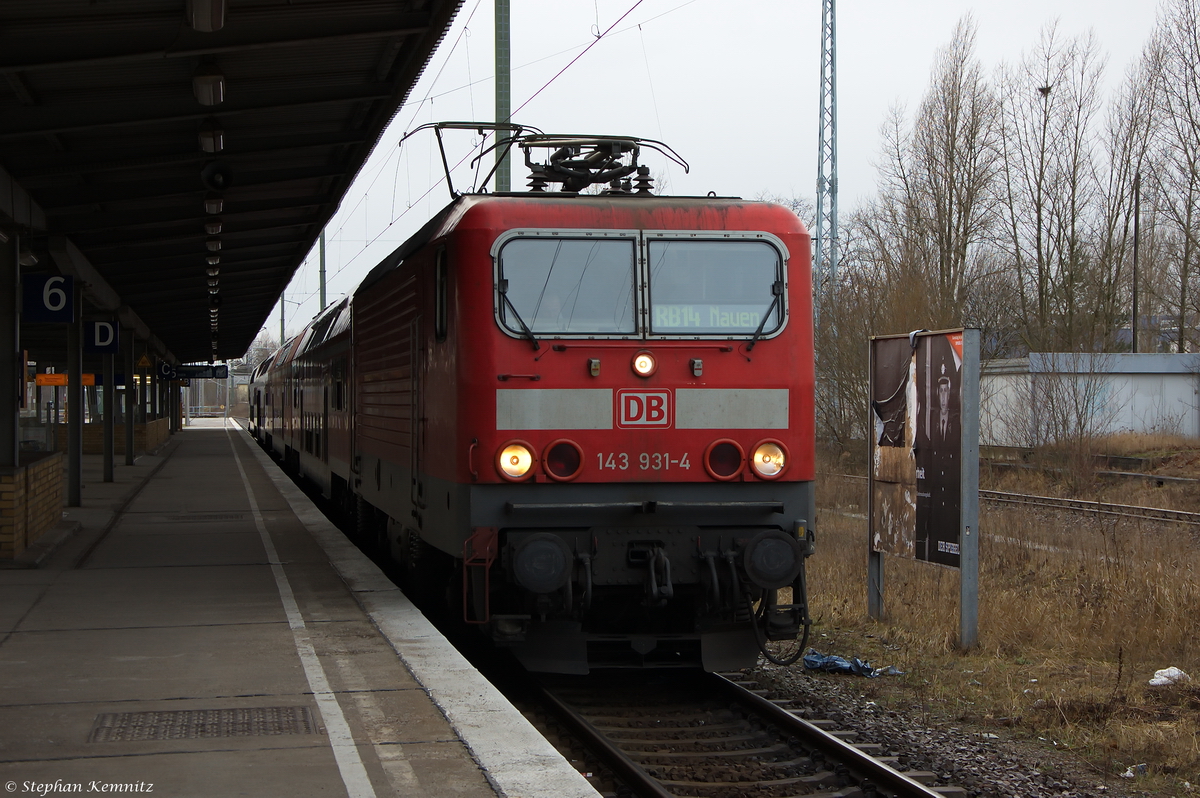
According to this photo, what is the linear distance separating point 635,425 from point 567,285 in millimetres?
940

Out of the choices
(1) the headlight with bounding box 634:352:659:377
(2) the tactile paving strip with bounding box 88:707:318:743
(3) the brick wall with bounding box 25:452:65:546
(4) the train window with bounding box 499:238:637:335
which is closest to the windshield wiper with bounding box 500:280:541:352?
(4) the train window with bounding box 499:238:637:335

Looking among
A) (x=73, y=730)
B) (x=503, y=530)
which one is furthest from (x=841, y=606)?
(x=73, y=730)

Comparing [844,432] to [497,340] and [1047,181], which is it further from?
[497,340]

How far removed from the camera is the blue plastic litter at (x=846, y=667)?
811 cm

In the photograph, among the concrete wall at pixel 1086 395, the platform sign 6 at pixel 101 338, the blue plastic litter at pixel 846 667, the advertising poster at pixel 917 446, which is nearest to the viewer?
the blue plastic litter at pixel 846 667

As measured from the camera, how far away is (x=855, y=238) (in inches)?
1284

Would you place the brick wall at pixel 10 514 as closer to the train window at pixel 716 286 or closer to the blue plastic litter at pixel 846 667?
the train window at pixel 716 286

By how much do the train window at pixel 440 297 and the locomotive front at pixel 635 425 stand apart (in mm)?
395

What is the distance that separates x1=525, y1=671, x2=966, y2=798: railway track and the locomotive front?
0.97ft

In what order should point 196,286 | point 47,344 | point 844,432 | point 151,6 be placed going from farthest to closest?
point 47,344 < point 844,432 < point 196,286 < point 151,6

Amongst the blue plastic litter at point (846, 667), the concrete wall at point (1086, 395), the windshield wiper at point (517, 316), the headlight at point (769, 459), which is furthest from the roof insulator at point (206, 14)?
the concrete wall at point (1086, 395)

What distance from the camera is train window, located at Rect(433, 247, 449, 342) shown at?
7434mm

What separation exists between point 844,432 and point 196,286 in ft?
47.1

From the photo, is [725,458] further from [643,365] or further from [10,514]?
[10,514]
